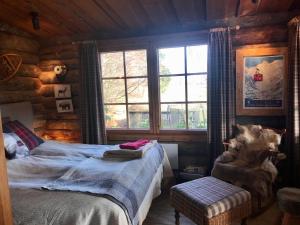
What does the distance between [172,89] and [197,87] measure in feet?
1.20

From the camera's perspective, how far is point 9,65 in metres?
3.62

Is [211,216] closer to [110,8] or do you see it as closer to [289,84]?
[289,84]

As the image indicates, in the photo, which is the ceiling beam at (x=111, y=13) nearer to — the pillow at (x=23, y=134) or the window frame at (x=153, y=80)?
the window frame at (x=153, y=80)

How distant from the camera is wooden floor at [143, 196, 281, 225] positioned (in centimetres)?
259

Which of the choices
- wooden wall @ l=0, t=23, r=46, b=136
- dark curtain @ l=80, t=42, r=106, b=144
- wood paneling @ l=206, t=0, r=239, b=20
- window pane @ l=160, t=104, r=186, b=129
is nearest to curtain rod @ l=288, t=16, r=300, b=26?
wood paneling @ l=206, t=0, r=239, b=20

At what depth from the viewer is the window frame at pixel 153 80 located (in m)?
3.64

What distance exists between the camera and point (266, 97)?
10.9 ft

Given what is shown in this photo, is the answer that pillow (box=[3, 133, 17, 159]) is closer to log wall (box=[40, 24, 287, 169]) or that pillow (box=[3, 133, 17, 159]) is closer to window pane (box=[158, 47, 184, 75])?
log wall (box=[40, 24, 287, 169])

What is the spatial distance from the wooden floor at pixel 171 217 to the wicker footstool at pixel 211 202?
299 millimetres

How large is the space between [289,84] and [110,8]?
238 cm

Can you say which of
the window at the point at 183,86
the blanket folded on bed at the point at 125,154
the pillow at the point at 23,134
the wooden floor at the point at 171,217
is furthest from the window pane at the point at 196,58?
the pillow at the point at 23,134

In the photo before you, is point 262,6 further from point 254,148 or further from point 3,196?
point 3,196

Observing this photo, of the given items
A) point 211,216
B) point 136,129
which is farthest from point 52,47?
point 211,216

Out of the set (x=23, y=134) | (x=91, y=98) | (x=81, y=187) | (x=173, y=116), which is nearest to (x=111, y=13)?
(x=91, y=98)
